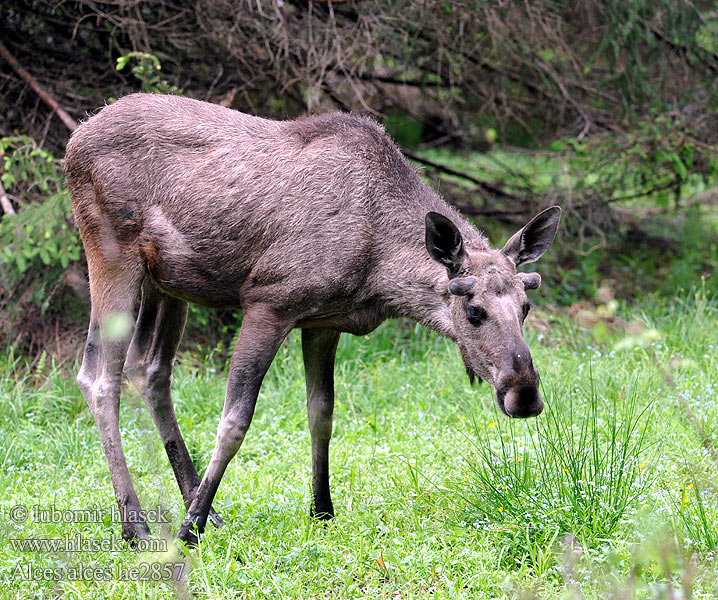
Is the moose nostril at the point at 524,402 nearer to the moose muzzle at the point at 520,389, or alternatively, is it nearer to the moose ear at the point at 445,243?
the moose muzzle at the point at 520,389

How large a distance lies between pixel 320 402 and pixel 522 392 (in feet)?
5.37

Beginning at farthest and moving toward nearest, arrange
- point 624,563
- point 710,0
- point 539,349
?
point 710,0 < point 539,349 < point 624,563

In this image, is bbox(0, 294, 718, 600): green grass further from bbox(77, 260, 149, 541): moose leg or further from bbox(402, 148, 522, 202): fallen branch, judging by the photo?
bbox(402, 148, 522, 202): fallen branch

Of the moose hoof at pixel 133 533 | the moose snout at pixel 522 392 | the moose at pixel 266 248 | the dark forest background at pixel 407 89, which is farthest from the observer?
the dark forest background at pixel 407 89

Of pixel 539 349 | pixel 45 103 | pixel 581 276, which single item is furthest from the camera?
pixel 581 276

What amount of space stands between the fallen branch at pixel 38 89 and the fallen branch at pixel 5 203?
0.89 m

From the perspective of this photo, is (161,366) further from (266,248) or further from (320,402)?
(266,248)

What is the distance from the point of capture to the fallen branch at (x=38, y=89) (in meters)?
8.40

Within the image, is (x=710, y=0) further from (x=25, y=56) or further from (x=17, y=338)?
(x=17, y=338)

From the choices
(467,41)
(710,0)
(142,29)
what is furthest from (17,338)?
(710,0)

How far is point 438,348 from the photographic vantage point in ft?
28.0

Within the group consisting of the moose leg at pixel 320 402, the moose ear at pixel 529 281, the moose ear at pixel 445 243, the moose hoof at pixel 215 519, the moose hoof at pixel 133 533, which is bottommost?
the moose hoof at pixel 215 519

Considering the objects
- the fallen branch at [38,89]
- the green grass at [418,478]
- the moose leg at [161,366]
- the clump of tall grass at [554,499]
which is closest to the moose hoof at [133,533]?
the green grass at [418,478]

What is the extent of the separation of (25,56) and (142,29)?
154 cm
